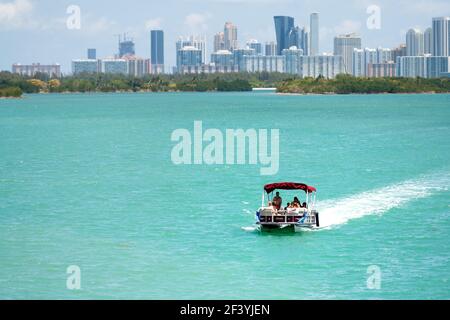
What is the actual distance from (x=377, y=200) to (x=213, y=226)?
876 centimetres

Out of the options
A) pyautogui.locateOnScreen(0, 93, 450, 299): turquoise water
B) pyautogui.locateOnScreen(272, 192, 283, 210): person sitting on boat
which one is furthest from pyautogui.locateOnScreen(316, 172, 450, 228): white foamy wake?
pyautogui.locateOnScreen(272, 192, 283, 210): person sitting on boat

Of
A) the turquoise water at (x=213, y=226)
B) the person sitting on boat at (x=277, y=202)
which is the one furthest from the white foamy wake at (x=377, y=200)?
the person sitting on boat at (x=277, y=202)

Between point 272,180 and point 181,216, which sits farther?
point 272,180

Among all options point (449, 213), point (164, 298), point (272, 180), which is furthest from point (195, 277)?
point (272, 180)

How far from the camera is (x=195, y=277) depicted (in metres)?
26.1

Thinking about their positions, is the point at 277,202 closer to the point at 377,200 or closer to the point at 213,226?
the point at 213,226

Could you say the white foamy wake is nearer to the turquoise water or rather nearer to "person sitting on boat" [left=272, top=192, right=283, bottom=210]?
the turquoise water

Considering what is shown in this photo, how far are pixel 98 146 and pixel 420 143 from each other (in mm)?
22459

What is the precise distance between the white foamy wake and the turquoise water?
0.18 feet

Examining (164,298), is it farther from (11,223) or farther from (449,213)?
(449,213)

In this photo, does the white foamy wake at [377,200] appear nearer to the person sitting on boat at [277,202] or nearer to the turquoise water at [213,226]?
the turquoise water at [213,226]

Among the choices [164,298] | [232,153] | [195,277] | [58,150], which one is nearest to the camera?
[164,298]

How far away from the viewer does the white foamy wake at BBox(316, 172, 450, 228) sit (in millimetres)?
34875
